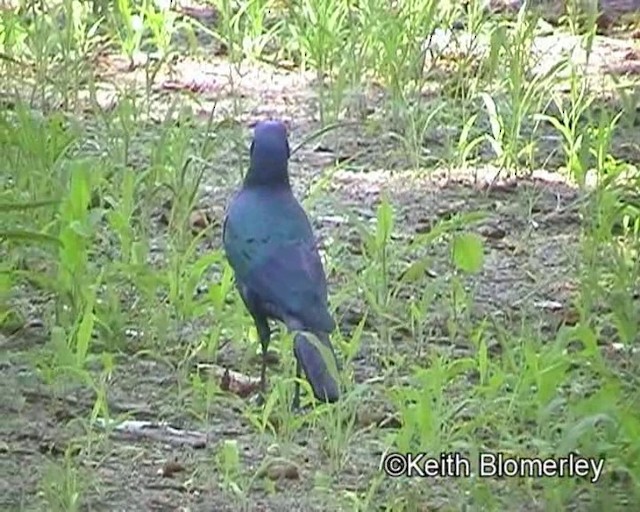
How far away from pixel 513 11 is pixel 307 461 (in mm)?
3963

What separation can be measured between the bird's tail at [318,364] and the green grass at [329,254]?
16cm

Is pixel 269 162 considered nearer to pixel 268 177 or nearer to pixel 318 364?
pixel 268 177

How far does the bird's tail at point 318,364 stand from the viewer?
Answer: 12.2 ft

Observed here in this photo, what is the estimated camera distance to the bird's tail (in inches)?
146

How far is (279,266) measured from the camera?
3.89 m

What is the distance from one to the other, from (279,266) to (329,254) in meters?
1.19

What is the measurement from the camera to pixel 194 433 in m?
3.99

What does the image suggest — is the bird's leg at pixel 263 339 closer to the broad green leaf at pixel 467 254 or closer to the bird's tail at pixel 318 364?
the bird's tail at pixel 318 364

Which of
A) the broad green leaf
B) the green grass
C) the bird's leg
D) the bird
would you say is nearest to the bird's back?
the bird

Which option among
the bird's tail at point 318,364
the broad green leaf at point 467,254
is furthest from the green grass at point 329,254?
the bird's tail at point 318,364

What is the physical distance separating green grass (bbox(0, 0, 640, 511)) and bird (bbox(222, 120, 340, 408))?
0.57 ft

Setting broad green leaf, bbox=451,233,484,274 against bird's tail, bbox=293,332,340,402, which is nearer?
bird's tail, bbox=293,332,340,402

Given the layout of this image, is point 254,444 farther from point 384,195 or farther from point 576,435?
point 384,195

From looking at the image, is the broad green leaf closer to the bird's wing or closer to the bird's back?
the bird's back
